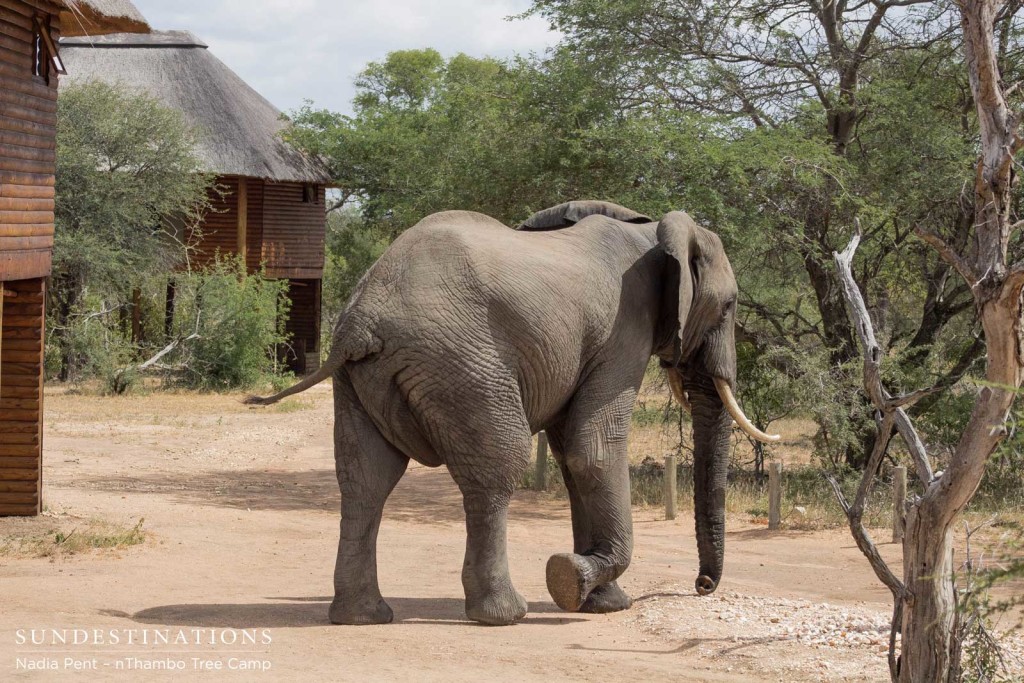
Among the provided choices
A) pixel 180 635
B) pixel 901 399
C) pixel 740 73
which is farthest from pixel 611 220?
pixel 740 73

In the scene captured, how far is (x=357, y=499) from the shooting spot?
22.5ft

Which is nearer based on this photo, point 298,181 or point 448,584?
point 448,584

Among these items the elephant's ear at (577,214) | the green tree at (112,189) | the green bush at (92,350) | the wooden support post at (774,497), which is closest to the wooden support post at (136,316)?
the green tree at (112,189)

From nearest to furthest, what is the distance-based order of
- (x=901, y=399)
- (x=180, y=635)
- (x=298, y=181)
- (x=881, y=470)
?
(x=901, y=399) → (x=180, y=635) → (x=881, y=470) → (x=298, y=181)

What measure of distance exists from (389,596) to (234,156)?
20304 mm

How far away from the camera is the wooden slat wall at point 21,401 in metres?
10.4

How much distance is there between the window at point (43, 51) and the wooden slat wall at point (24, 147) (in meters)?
0.06

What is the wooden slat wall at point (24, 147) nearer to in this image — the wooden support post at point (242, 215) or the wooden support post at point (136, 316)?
the wooden support post at point (242, 215)

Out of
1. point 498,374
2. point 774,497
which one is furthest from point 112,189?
point 498,374

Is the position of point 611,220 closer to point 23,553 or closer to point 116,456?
point 23,553

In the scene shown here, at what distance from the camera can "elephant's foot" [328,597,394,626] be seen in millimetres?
6922

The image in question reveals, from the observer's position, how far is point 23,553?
29.7 ft

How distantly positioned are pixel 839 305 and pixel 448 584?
7.38 metres

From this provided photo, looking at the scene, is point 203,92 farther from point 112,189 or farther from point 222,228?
point 112,189
